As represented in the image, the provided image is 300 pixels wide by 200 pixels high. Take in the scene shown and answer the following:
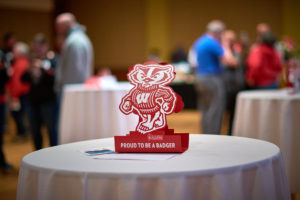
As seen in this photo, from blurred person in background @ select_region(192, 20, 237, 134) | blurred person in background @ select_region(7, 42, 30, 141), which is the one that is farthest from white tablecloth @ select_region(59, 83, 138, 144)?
blurred person in background @ select_region(7, 42, 30, 141)

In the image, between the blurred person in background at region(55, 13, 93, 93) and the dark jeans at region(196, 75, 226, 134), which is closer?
the blurred person in background at region(55, 13, 93, 93)

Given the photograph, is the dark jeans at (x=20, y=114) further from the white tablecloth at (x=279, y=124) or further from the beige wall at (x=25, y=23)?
the beige wall at (x=25, y=23)

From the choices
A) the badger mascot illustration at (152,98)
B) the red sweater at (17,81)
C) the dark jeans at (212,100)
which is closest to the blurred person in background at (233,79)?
the dark jeans at (212,100)

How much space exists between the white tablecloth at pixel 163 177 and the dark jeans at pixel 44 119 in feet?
10.9

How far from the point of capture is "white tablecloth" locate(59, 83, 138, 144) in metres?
3.48

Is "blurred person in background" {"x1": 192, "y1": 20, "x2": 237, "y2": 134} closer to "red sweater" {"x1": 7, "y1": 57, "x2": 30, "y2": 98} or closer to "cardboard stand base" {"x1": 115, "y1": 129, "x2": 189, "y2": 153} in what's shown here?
"red sweater" {"x1": 7, "y1": 57, "x2": 30, "y2": 98}

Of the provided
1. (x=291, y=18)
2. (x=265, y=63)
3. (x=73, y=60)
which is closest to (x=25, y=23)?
(x=291, y=18)

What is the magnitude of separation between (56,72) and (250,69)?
2504 millimetres

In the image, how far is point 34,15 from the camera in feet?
45.0

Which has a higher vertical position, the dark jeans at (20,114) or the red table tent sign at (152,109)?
the red table tent sign at (152,109)

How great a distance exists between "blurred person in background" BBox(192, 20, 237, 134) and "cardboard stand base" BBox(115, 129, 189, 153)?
13.6 feet

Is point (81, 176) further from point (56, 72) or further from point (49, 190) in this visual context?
point (56, 72)

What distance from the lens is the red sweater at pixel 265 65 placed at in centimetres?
609

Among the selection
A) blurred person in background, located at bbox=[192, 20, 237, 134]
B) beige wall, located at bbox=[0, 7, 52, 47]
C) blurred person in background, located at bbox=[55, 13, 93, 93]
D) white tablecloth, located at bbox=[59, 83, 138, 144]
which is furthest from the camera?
beige wall, located at bbox=[0, 7, 52, 47]
